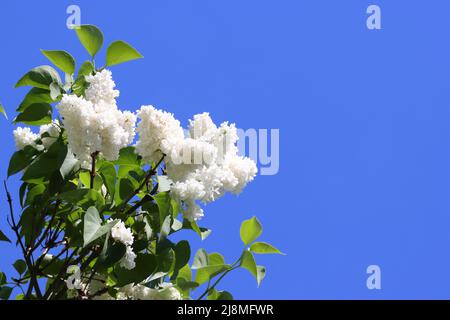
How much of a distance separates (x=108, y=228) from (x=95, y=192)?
151mm

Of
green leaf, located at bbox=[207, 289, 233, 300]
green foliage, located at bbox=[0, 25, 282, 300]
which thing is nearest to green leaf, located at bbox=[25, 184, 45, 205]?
green foliage, located at bbox=[0, 25, 282, 300]

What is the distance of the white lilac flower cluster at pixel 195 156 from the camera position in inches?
95.7

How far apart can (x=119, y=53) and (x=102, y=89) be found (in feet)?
0.66

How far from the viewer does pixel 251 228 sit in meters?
2.68

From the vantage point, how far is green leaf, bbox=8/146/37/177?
2.66 m

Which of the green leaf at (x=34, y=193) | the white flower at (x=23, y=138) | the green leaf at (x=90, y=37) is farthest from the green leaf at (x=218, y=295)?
the green leaf at (x=90, y=37)

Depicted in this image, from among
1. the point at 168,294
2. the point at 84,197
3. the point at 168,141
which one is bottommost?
the point at 168,294

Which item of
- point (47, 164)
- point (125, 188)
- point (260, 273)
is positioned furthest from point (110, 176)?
point (260, 273)

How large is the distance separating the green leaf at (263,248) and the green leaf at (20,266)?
2.17ft

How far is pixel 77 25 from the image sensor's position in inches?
107

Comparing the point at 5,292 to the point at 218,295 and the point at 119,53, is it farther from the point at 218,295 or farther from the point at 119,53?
the point at 119,53

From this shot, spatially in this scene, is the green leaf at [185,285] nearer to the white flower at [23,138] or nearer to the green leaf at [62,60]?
the white flower at [23,138]
